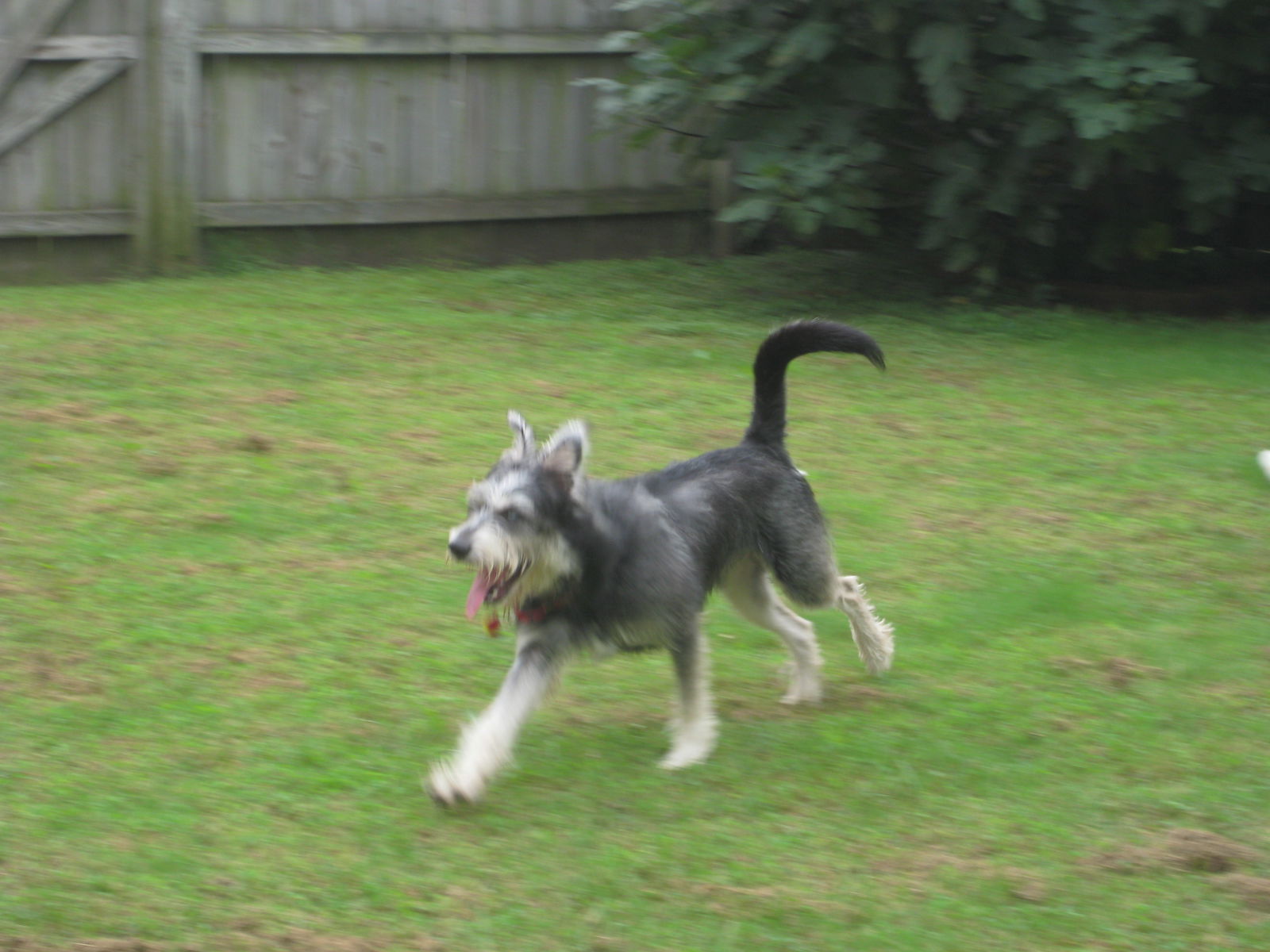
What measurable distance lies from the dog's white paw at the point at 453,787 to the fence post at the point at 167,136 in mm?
7948

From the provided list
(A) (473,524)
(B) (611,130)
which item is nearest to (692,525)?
(A) (473,524)

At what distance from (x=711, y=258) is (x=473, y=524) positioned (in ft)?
29.6

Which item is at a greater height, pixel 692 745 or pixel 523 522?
pixel 523 522

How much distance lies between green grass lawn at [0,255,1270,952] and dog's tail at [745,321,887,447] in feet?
3.38

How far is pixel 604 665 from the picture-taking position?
223 inches

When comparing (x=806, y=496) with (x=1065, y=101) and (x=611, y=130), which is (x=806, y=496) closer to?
(x=1065, y=101)

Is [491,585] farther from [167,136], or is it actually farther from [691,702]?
[167,136]

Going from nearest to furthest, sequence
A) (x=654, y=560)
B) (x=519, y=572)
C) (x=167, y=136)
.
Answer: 1. (x=519, y=572)
2. (x=654, y=560)
3. (x=167, y=136)

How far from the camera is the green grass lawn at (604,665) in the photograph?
3.85m

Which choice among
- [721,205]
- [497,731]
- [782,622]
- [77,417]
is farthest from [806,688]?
[721,205]

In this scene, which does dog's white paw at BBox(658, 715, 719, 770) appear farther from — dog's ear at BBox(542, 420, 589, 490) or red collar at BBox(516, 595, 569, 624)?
dog's ear at BBox(542, 420, 589, 490)

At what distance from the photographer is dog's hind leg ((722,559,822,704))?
5.28 meters

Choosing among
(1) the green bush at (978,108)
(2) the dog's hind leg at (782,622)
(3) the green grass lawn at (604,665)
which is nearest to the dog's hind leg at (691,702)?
(3) the green grass lawn at (604,665)

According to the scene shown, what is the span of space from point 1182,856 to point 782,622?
1672 millimetres
